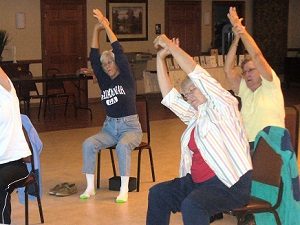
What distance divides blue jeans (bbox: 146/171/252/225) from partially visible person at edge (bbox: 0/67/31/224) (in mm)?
937

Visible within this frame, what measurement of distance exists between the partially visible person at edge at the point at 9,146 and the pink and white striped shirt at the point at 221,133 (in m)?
1.25

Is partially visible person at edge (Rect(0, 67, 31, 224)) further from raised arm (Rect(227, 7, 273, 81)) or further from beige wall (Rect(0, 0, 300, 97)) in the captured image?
beige wall (Rect(0, 0, 300, 97))

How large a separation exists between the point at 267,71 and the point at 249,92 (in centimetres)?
34

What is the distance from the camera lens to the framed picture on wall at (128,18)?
488 inches

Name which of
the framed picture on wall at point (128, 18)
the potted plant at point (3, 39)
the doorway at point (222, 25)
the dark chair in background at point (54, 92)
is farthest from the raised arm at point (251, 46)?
the doorway at point (222, 25)

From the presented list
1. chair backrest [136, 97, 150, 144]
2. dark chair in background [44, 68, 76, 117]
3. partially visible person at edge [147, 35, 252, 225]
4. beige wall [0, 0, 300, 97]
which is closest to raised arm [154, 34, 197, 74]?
partially visible person at edge [147, 35, 252, 225]

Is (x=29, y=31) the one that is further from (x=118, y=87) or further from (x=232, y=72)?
(x=232, y=72)

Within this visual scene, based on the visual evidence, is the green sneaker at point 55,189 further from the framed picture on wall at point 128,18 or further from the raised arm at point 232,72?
the framed picture on wall at point 128,18

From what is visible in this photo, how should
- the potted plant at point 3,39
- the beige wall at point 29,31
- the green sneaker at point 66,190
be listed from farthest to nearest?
the beige wall at point 29,31 < the potted plant at point 3,39 < the green sneaker at point 66,190

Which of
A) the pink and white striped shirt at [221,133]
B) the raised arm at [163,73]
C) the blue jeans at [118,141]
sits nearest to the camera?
the pink and white striped shirt at [221,133]

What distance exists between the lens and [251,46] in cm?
397

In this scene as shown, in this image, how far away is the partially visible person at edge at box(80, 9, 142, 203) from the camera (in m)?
5.17

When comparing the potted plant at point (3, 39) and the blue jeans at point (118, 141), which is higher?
the potted plant at point (3, 39)

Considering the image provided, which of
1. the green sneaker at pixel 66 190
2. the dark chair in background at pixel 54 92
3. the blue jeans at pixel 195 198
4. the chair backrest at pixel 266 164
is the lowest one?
the green sneaker at pixel 66 190
